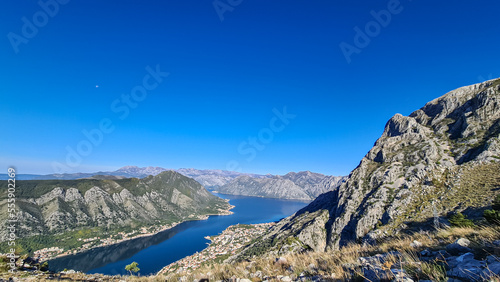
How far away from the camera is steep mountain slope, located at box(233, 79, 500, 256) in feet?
159

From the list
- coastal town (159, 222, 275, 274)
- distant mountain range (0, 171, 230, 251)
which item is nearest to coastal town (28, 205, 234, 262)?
distant mountain range (0, 171, 230, 251)

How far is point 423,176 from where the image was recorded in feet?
203

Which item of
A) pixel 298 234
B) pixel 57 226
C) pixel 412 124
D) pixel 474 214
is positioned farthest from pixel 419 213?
pixel 57 226

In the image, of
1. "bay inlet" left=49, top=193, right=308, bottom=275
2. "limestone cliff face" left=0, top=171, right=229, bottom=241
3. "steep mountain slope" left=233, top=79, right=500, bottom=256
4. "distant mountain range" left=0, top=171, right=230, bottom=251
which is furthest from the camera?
"limestone cliff face" left=0, top=171, right=229, bottom=241

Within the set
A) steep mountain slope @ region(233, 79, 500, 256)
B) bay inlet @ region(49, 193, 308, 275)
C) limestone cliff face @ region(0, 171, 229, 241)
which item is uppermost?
steep mountain slope @ region(233, 79, 500, 256)

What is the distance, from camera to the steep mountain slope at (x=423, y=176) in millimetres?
48594

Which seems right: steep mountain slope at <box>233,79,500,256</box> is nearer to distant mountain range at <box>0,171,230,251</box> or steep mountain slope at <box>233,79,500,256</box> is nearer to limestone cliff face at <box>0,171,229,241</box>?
distant mountain range at <box>0,171,230,251</box>

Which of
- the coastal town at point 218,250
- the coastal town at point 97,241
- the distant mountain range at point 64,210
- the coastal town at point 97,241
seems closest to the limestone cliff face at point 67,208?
the distant mountain range at point 64,210

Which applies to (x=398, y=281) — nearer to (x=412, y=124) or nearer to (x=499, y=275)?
(x=499, y=275)

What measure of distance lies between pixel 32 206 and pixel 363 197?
9181 inches

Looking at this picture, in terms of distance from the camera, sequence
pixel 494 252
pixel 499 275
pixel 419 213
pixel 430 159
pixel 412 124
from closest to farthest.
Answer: pixel 499 275, pixel 494 252, pixel 419 213, pixel 430 159, pixel 412 124

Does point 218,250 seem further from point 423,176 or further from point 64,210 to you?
point 64,210

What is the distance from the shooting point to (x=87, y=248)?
423 ft

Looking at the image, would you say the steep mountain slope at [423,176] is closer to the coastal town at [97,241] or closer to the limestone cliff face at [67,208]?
the coastal town at [97,241]
